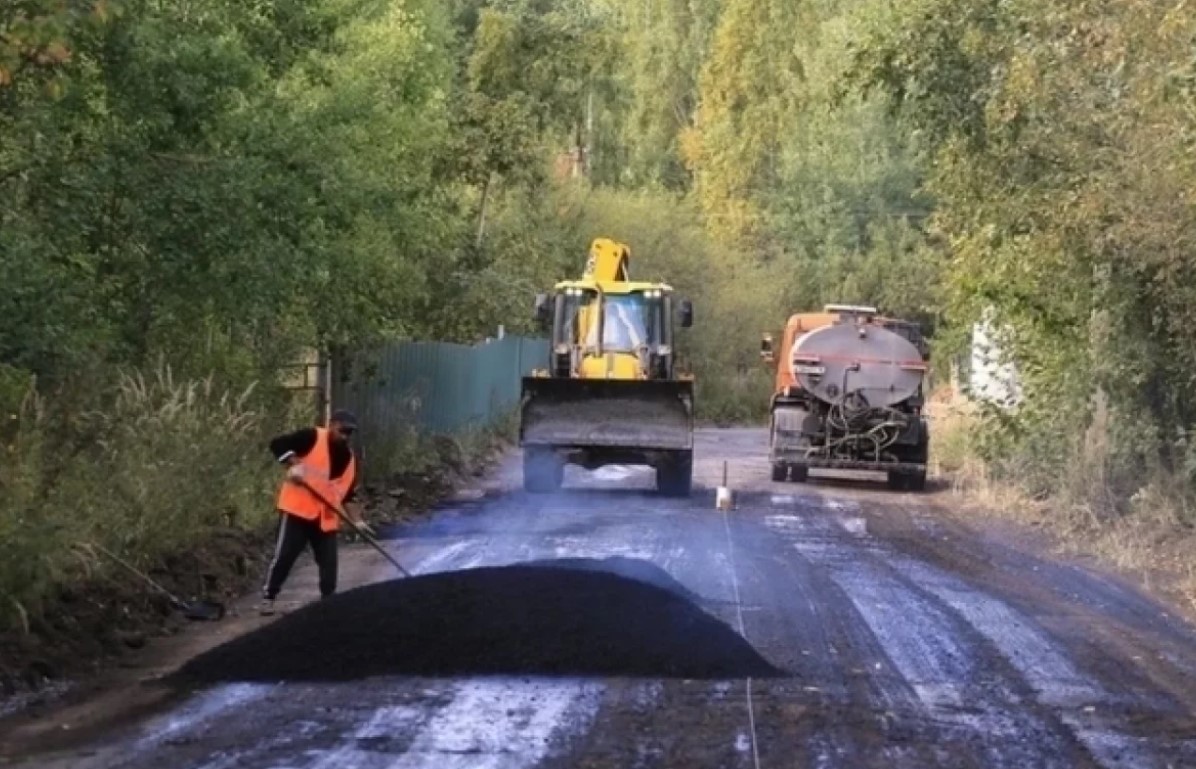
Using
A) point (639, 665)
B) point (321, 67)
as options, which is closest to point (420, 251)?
point (321, 67)

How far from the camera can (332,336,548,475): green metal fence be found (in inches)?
1052

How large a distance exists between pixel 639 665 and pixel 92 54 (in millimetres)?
7140

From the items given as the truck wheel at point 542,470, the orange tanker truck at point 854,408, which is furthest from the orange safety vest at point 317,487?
the orange tanker truck at point 854,408

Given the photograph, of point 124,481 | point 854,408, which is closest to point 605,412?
point 854,408

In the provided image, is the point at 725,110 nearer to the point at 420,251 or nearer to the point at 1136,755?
the point at 420,251

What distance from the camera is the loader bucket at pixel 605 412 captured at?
26188 millimetres

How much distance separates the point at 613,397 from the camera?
86.2 ft

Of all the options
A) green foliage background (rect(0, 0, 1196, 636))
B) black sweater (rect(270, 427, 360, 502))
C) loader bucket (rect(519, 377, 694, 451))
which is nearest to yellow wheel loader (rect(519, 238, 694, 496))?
loader bucket (rect(519, 377, 694, 451))

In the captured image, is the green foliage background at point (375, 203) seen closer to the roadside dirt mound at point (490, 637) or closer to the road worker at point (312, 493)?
the road worker at point (312, 493)

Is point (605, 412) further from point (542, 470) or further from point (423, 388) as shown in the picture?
point (423, 388)

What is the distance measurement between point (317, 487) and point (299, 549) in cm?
54

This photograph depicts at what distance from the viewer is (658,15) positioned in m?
71.2

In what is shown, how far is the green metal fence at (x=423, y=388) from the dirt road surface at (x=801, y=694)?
20.8 ft

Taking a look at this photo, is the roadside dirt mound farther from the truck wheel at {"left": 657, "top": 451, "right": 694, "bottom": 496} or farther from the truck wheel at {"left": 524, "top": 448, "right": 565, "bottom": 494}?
the truck wheel at {"left": 524, "top": 448, "right": 565, "bottom": 494}
